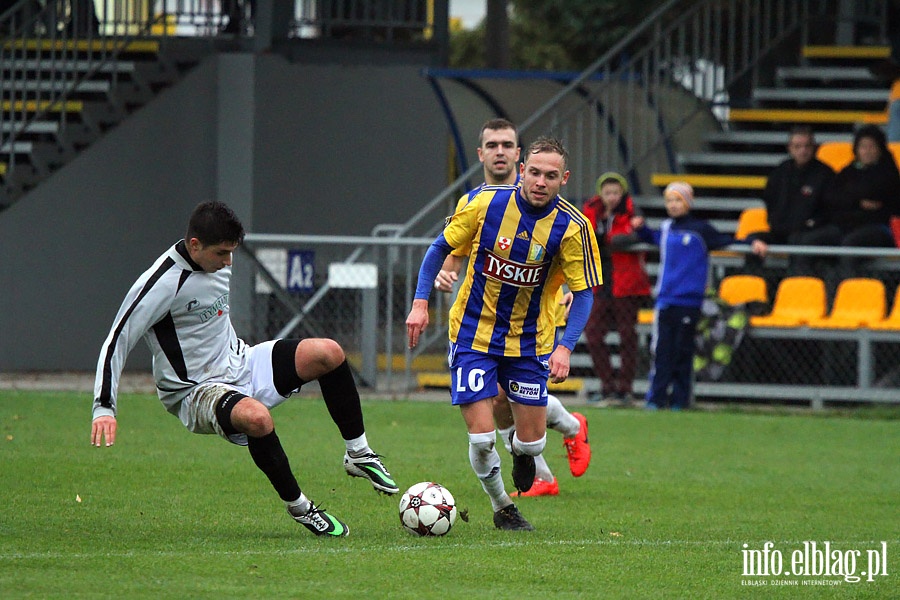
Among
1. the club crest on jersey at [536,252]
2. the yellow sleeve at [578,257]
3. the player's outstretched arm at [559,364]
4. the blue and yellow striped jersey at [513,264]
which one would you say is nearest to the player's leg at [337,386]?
the blue and yellow striped jersey at [513,264]

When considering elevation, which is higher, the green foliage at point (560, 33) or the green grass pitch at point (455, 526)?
the green foliage at point (560, 33)

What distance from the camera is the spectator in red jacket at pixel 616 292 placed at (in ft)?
45.9

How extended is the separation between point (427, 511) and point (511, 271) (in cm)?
127

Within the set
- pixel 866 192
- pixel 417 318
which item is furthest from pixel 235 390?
pixel 866 192

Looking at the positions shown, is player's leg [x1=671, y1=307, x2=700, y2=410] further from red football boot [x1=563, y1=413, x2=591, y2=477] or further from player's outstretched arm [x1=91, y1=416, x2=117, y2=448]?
player's outstretched arm [x1=91, y1=416, x2=117, y2=448]

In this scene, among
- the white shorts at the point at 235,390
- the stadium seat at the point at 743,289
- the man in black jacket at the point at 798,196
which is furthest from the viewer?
the man in black jacket at the point at 798,196

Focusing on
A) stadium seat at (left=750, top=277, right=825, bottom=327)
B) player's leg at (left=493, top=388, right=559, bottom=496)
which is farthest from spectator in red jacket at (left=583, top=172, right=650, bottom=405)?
player's leg at (left=493, top=388, right=559, bottom=496)

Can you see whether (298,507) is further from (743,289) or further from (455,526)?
(743,289)

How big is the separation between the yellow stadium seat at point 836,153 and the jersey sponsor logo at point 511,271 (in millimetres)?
10003

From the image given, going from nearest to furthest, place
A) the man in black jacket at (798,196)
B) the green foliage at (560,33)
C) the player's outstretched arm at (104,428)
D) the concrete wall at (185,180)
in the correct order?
the player's outstretched arm at (104,428), the man in black jacket at (798,196), the concrete wall at (185,180), the green foliage at (560,33)

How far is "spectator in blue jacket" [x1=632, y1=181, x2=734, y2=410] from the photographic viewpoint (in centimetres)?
1359

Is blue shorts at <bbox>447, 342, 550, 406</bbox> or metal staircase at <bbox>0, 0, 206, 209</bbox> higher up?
metal staircase at <bbox>0, 0, 206, 209</bbox>

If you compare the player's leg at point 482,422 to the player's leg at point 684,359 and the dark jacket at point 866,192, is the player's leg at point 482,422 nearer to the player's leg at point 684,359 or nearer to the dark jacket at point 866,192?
the player's leg at point 684,359

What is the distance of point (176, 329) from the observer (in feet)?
22.5
